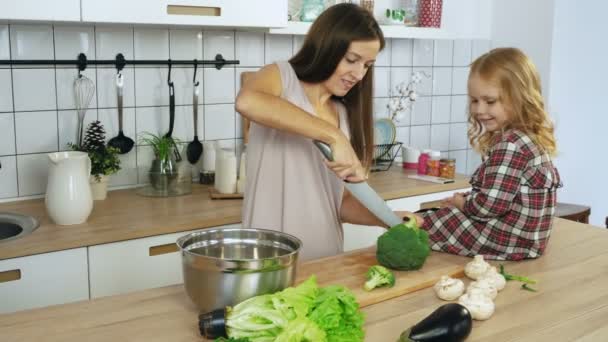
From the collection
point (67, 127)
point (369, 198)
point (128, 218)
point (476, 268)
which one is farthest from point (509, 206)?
point (67, 127)

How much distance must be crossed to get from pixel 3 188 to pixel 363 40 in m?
1.41

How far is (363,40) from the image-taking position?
1.71 metres

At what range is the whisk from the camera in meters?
2.47

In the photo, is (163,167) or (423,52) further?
(423,52)

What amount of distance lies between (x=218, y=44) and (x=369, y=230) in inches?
37.1

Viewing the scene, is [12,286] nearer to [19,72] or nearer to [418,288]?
[19,72]

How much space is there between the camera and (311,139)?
170 centimetres

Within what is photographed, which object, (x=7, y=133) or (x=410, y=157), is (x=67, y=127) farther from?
(x=410, y=157)

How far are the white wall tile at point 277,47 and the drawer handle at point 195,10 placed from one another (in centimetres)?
53

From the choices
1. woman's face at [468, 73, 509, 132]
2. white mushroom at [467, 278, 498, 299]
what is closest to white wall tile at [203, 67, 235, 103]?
woman's face at [468, 73, 509, 132]

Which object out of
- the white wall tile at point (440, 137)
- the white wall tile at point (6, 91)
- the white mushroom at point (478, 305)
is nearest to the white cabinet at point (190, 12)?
the white wall tile at point (6, 91)

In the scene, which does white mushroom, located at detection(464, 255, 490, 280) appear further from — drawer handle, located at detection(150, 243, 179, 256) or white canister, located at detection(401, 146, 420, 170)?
white canister, located at detection(401, 146, 420, 170)

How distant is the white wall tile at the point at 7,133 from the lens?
2.36m

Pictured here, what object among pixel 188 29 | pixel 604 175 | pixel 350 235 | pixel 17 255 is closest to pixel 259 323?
pixel 17 255
